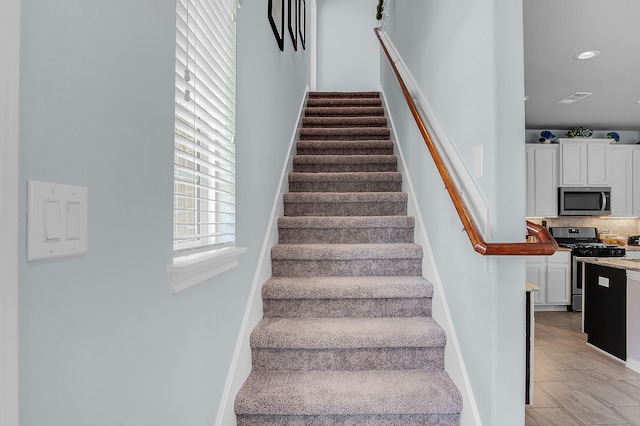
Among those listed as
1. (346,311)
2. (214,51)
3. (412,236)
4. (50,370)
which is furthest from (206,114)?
(412,236)

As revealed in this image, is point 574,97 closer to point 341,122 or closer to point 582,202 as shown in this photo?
point 582,202

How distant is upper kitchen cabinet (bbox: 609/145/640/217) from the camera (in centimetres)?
545

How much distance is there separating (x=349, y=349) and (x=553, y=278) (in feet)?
15.1

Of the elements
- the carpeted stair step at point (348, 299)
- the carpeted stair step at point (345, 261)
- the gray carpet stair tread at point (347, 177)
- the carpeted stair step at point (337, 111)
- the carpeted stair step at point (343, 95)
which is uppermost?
the carpeted stair step at point (343, 95)

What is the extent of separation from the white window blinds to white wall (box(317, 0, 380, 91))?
4466 millimetres

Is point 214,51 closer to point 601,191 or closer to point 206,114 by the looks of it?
point 206,114

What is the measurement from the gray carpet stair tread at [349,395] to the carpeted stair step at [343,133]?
2466mm

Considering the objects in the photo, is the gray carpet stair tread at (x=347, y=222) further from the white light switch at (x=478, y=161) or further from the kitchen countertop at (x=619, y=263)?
the kitchen countertop at (x=619, y=263)

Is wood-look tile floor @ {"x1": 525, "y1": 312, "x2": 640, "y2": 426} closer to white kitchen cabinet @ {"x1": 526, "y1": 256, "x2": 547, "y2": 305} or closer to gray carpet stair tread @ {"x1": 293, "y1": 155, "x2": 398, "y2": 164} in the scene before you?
white kitchen cabinet @ {"x1": 526, "y1": 256, "x2": 547, "y2": 305}

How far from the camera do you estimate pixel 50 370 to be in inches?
22.4

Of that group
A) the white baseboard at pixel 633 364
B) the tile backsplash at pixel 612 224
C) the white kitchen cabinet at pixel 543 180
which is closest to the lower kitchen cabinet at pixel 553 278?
the white kitchen cabinet at pixel 543 180

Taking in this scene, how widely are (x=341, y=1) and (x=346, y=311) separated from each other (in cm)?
543

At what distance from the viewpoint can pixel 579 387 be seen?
263 cm

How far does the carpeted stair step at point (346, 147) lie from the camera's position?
333 cm
